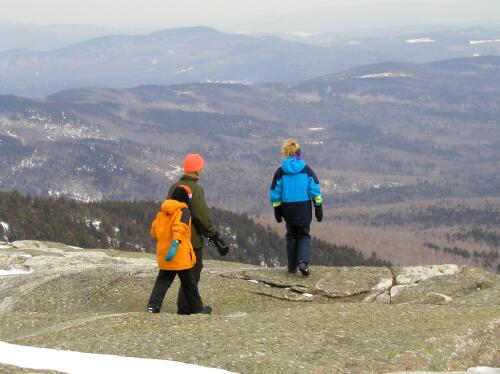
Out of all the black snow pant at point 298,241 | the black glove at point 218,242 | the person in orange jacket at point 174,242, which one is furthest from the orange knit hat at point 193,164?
the black snow pant at point 298,241

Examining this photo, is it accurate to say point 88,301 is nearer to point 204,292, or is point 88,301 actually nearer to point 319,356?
point 204,292

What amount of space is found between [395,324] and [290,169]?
6.62 m

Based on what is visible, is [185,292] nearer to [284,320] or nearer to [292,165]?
[284,320]

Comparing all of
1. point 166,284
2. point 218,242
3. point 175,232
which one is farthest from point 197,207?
point 166,284

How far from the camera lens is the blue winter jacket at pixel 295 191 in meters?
19.7

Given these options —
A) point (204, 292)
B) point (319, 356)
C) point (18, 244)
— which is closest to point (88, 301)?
point (204, 292)

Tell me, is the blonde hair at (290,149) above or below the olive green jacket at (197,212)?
above

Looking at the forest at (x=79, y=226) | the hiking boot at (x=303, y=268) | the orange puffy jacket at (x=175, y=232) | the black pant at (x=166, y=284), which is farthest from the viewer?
the forest at (x=79, y=226)

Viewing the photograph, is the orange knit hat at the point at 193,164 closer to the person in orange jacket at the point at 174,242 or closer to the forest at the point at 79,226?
the person in orange jacket at the point at 174,242

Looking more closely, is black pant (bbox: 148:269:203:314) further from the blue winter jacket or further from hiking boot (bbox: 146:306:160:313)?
the blue winter jacket

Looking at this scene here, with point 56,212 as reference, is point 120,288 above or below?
above

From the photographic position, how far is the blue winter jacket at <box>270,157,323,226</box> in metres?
19.7

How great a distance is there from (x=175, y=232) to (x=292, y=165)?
5424 mm

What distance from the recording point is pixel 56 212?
165875 mm
